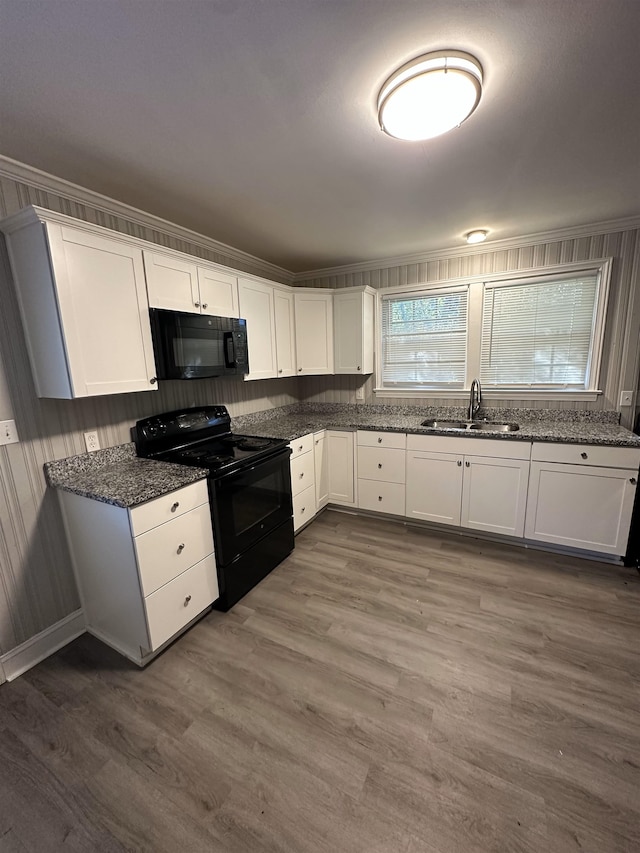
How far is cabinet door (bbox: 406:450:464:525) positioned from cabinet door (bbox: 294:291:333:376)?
50.7 inches

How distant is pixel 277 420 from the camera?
3.64 m

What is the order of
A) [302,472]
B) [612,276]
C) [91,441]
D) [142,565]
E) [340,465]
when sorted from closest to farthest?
[142,565]
[91,441]
[612,276]
[302,472]
[340,465]

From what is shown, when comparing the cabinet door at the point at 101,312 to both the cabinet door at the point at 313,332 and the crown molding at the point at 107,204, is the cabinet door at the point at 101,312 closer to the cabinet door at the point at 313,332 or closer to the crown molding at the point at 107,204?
the crown molding at the point at 107,204

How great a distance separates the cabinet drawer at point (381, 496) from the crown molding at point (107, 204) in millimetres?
2378

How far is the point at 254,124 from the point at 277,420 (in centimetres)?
250

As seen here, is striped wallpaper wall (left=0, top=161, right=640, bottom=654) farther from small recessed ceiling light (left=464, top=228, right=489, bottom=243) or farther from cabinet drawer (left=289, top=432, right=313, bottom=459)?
cabinet drawer (left=289, top=432, right=313, bottom=459)

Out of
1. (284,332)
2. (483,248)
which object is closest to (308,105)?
(284,332)

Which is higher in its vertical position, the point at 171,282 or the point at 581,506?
the point at 171,282

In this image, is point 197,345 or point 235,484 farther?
point 197,345

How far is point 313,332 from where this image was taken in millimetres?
3449

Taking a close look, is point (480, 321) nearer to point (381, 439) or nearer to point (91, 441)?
point (381, 439)

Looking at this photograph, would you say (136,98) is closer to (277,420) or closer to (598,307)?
(277,420)

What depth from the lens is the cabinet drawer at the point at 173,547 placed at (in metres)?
1.68

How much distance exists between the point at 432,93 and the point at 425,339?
7.73 feet
